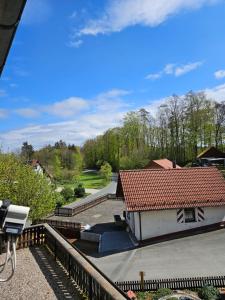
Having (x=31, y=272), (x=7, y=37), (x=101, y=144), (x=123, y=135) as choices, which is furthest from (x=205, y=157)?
(x=7, y=37)

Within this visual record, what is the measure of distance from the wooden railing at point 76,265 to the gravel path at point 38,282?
23 cm

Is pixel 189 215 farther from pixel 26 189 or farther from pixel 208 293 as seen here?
pixel 26 189

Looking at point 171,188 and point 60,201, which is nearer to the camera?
point 171,188

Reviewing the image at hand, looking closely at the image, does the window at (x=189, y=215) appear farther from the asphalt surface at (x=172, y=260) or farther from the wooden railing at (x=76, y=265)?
the wooden railing at (x=76, y=265)

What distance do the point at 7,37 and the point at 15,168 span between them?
25316 millimetres

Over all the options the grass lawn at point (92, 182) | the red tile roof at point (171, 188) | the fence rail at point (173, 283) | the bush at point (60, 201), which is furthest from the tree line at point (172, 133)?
the fence rail at point (173, 283)

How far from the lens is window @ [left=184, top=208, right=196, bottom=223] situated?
24.3 m

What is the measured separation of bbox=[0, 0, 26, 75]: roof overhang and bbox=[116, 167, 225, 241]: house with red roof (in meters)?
21.6

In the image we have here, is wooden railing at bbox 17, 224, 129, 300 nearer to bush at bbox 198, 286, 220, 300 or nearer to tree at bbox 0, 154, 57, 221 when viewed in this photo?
bush at bbox 198, 286, 220, 300

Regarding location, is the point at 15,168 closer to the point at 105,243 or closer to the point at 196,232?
the point at 105,243

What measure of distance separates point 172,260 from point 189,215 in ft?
21.5

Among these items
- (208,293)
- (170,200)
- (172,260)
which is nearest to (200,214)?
(170,200)

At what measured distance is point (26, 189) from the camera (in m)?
24.4

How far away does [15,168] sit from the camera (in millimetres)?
26250
